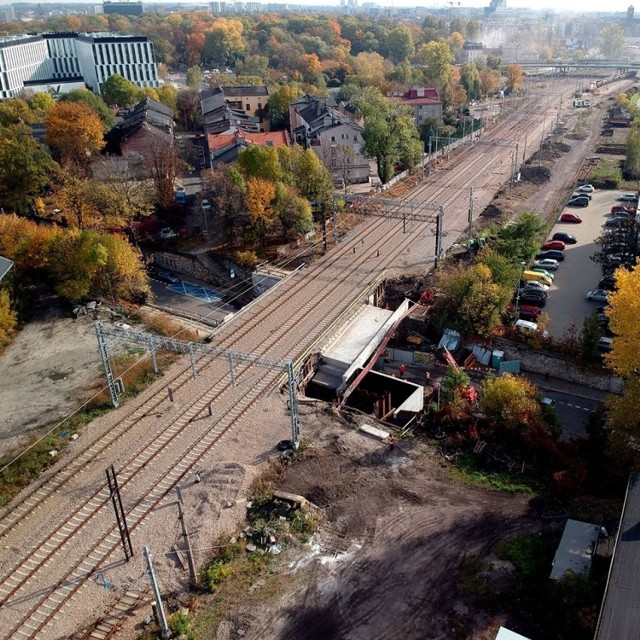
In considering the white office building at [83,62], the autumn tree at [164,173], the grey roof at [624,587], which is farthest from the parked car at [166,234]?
the white office building at [83,62]

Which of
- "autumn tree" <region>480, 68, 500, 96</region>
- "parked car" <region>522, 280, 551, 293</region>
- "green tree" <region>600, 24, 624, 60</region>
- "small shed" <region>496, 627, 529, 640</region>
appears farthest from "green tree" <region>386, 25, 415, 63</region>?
"small shed" <region>496, 627, 529, 640</region>

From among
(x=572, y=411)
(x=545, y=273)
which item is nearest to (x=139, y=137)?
(x=545, y=273)

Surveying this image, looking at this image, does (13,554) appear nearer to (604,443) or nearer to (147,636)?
(147,636)

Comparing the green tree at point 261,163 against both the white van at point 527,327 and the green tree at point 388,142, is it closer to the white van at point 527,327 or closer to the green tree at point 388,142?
the green tree at point 388,142

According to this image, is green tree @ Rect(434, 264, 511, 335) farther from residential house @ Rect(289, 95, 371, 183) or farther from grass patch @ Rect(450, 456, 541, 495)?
residential house @ Rect(289, 95, 371, 183)

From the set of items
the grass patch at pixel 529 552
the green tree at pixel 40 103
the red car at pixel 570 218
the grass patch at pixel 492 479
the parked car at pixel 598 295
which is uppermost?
the green tree at pixel 40 103

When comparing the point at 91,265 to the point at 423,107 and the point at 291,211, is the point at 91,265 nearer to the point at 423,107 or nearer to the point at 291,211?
the point at 291,211
